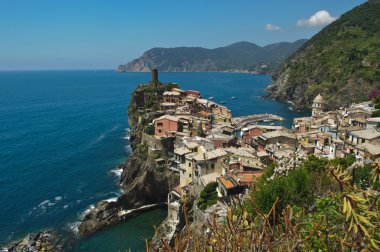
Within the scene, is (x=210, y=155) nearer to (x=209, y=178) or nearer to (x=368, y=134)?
(x=209, y=178)

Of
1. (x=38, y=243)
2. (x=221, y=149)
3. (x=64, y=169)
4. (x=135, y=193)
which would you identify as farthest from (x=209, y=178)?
(x=64, y=169)

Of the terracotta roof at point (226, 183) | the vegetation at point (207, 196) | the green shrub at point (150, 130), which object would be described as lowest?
the vegetation at point (207, 196)

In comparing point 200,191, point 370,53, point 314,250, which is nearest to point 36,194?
point 200,191

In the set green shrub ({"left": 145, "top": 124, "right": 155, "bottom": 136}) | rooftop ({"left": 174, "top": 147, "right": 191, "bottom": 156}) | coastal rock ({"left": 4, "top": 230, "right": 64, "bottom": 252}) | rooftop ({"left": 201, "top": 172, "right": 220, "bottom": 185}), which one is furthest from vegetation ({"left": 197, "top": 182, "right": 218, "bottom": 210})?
green shrub ({"left": 145, "top": 124, "right": 155, "bottom": 136})

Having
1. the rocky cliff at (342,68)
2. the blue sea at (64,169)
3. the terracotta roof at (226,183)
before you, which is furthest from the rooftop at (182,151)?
the rocky cliff at (342,68)

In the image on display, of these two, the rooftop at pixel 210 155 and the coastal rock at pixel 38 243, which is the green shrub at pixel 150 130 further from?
A: the coastal rock at pixel 38 243

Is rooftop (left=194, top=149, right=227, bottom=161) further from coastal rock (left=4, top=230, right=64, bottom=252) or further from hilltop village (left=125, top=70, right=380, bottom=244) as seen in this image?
coastal rock (left=4, top=230, right=64, bottom=252)
